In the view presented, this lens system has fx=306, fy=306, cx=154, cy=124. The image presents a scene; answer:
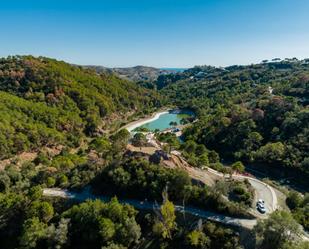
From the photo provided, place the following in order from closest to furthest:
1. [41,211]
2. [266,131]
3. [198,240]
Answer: [198,240]
[41,211]
[266,131]

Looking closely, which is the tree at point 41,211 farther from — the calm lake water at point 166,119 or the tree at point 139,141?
the calm lake water at point 166,119

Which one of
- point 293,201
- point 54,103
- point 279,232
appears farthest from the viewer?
point 54,103

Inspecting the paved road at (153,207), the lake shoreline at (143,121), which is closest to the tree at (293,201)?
the paved road at (153,207)

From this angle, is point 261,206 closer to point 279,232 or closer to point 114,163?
point 279,232

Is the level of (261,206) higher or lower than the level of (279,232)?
lower

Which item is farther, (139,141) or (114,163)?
(139,141)

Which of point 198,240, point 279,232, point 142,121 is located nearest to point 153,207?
point 198,240

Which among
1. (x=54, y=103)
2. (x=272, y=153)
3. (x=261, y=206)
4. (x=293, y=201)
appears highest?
(x=54, y=103)

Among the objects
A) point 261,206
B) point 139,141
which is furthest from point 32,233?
point 261,206

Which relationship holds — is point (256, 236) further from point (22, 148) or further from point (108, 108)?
point (108, 108)
